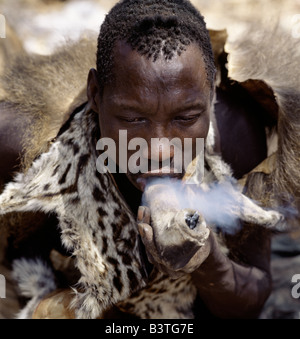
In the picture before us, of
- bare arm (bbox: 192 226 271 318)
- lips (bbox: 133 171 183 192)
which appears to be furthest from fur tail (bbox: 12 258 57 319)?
lips (bbox: 133 171 183 192)

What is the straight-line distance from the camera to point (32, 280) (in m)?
1.82

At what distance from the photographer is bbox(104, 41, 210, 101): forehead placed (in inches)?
49.9

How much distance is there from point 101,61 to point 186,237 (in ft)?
2.02

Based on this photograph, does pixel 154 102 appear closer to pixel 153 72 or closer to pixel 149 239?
pixel 153 72

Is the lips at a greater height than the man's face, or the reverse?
the man's face

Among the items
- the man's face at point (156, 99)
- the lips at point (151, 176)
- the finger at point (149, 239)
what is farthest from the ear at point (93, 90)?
the finger at point (149, 239)

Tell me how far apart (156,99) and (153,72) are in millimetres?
71

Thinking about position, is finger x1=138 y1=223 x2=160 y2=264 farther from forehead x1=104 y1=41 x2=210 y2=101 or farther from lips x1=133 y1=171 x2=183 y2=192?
forehead x1=104 y1=41 x2=210 y2=101

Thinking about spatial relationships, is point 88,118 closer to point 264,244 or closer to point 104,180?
point 104,180

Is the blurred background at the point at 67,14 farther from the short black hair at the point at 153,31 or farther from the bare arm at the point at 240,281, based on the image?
the bare arm at the point at 240,281

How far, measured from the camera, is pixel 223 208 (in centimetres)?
163

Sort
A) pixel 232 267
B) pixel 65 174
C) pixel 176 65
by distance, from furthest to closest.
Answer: pixel 232 267
pixel 65 174
pixel 176 65
